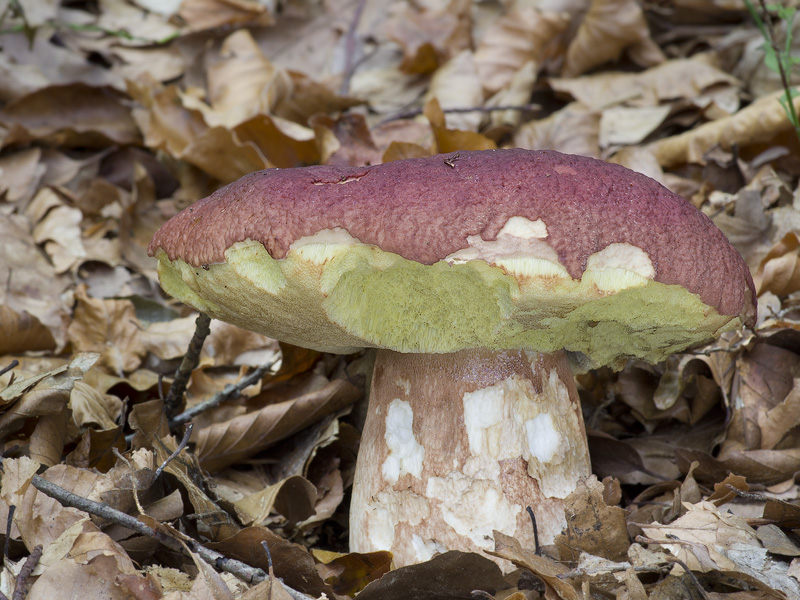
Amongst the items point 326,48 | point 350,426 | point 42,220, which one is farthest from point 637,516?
point 326,48

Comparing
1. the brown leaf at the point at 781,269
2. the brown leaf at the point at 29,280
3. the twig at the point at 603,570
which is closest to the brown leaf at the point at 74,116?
the brown leaf at the point at 29,280

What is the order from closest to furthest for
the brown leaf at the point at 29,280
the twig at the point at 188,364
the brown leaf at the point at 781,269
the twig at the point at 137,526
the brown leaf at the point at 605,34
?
the twig at the point at 137,526 → the twig at the point at 188,364 → the brown leaf at the point at 781,269 → the brown leaf at the point at 29,280 → the brown leaf at the point at 605,34

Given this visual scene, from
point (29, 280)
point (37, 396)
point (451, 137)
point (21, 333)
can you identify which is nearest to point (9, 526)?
point (37, 396)

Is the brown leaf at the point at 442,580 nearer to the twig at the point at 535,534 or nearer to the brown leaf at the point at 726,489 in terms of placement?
the twig at the point at 535,534

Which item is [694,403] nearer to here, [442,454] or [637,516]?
[637,516]

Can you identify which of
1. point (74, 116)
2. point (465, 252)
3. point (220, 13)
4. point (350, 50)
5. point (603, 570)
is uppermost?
point (465, 252)

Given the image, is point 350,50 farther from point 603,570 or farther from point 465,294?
point 603,570

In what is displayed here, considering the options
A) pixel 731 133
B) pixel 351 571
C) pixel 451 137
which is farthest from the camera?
pixel 731 133
